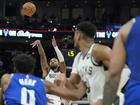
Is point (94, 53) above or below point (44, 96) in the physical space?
above

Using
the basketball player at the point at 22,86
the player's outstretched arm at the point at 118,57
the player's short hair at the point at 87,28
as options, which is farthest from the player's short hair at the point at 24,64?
the player's outstretched arm at the point at 118,57

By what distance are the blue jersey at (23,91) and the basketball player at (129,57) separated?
5.04 ft

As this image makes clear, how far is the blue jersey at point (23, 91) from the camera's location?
15.1 ft

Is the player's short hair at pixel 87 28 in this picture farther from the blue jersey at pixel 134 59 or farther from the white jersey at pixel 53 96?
the white jersey at pixel 53 96

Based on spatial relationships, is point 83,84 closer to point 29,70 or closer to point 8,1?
point 29,70

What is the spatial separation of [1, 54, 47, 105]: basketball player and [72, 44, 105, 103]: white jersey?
934 mm

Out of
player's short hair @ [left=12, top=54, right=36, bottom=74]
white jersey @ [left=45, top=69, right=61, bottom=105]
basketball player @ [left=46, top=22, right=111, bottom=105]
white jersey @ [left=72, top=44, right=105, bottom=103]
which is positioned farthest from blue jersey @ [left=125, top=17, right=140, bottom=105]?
white jersey @ [left=45, top=69, right=61, bottom=105]

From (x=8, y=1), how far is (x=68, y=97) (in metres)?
31.7

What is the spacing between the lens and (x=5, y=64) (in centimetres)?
3047

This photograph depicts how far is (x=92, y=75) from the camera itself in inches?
215

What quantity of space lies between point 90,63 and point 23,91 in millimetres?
1136

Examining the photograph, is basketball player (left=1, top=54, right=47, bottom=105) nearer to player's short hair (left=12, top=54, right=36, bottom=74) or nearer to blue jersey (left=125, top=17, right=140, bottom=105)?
player's short hair (left=12, top=54, right=36, bottom=74)

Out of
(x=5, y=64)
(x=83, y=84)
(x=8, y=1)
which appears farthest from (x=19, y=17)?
(x=83, y=84)

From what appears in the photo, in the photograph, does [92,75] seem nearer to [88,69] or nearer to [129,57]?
[88,69]
